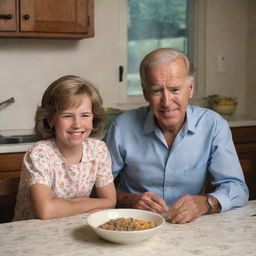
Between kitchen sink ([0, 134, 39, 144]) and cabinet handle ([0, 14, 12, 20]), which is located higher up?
cabinet handle ([0, 14, 12, 20])

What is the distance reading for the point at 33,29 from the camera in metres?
3.02

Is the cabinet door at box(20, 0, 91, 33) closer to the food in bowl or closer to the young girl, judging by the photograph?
the young girl

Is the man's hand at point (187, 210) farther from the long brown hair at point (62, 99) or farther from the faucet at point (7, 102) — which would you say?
the faucet at point (7, 102)

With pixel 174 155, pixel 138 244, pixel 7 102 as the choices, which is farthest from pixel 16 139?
pixel 138 244

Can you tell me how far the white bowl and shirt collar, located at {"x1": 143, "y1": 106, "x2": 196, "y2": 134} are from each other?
545 mm

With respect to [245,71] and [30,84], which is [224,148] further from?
[245,71]

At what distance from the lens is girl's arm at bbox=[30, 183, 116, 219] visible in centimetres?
153

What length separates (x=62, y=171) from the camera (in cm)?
177

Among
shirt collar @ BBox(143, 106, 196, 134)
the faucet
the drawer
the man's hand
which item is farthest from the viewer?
the drawer

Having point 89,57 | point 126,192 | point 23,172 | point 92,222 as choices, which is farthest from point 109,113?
point 92,222

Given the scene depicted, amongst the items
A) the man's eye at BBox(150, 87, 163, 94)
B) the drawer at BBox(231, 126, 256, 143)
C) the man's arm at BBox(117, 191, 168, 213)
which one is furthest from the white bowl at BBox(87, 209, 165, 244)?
the drawer at BBox(231, 126, 256, 143)

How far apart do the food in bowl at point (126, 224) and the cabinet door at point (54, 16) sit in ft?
6.33

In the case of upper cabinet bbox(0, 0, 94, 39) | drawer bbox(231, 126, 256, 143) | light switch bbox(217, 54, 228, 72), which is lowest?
drawer bbox(231, 126, 256, 143)

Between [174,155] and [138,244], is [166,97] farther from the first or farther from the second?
[138,244]
